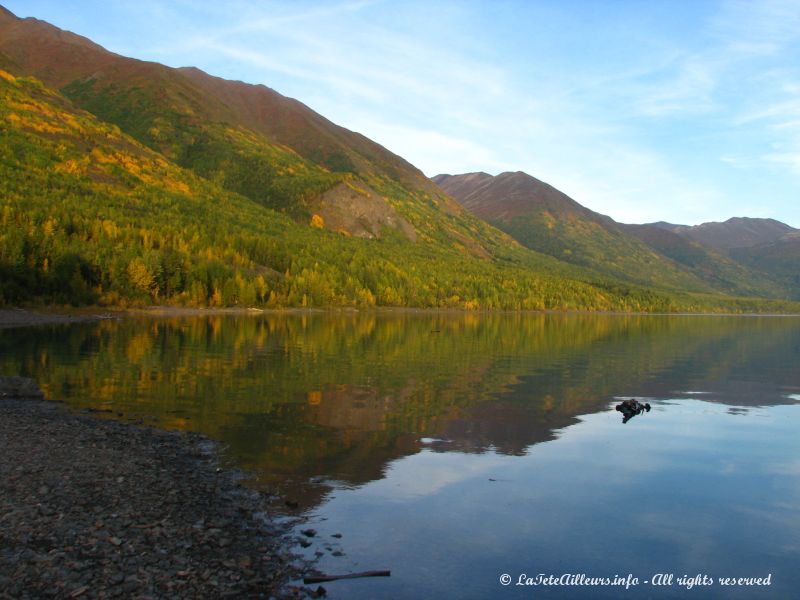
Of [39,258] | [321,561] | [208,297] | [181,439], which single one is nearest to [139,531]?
[321,561]

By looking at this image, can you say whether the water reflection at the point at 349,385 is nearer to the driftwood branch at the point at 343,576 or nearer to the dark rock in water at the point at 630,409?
the dark rock in water at the point at 630,409

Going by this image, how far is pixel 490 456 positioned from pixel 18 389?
24514 mm

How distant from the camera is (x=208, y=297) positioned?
14038 centimetres

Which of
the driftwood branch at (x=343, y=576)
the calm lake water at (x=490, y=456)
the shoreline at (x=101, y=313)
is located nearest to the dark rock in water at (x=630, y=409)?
the calm lake water at (x=490, y=456)

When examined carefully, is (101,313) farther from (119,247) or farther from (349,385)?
(349,385)

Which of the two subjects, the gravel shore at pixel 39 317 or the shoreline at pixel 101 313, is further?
the shoreline at pixel 101 313

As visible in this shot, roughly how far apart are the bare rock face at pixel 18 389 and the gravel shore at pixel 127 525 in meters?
9.43

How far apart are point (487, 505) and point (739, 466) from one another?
12.6 metres

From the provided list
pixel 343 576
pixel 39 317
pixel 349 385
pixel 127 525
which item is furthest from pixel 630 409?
pixel 39 317

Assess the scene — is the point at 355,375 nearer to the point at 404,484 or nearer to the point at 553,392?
the point at 553,392

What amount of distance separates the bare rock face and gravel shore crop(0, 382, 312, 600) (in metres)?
9.43

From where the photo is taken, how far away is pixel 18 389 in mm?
33250

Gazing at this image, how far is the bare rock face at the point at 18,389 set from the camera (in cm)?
3300

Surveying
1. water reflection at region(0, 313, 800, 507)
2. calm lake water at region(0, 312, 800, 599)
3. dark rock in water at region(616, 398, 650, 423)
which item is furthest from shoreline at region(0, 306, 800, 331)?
dark rock in water at region(616, 398, 650, 423)
